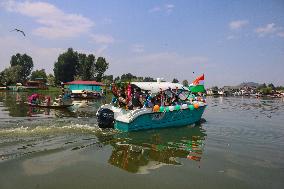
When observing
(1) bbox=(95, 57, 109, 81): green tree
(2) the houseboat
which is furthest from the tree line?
(2) the houseboat

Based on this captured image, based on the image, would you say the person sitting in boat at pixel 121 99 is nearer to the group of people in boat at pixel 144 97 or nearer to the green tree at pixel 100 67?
the group of people in boat at pixel 144 97

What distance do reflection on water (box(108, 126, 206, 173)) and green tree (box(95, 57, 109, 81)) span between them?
84.0 m

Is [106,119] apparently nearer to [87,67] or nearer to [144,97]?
[144,97]

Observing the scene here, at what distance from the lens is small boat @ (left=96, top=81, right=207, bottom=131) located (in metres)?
16.0

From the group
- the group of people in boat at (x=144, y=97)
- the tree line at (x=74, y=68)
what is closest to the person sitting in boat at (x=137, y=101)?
the group of people in boat at (x=144, y=97)

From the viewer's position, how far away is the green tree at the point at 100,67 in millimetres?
99544

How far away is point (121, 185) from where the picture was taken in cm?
820

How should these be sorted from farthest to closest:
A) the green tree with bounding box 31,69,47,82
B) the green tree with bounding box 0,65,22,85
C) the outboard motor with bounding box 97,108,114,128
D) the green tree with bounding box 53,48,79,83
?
1. the green tree with bounding box 31,69,47,82
2. the green tree with bounding box 53,48,79,83
3. the green tree with bounding box 0,65,22,85
4. the outboard motor with bounding box 97,108,114,128

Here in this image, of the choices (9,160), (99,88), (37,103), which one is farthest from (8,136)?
(99,88)

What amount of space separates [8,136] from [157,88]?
29.7 feet

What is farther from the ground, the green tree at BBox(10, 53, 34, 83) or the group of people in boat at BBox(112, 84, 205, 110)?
the green tree at BBox(10, 53, 34, 83)

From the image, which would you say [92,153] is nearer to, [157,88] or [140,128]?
[140,128]

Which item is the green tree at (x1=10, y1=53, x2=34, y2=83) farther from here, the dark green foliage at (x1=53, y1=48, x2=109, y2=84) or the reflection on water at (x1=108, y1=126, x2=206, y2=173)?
the reflection on water at (x1=108, y1=126, x2=206, y2=173)

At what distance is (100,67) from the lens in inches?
3927
